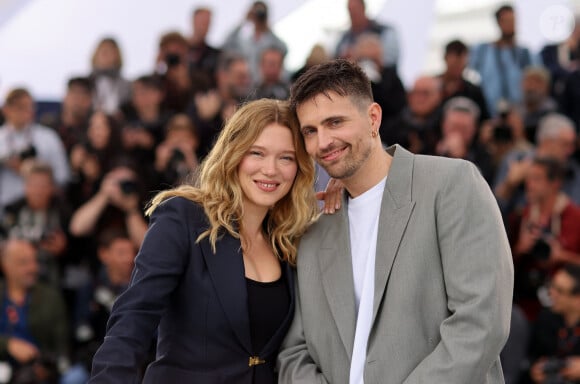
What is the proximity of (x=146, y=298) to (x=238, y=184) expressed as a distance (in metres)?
0.54

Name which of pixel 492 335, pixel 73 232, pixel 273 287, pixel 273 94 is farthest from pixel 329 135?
pixel 73 232

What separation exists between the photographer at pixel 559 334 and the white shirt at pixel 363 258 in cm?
233

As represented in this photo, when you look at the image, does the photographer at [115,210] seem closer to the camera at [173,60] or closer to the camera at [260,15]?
the camera at [173,60]

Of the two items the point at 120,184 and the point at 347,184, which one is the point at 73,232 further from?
the point at 347,184

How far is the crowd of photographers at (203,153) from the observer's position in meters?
5.29

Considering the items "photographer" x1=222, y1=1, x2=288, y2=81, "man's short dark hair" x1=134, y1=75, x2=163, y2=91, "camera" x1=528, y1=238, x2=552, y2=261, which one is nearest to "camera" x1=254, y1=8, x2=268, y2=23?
"photographer" x1=222, y1=1, x2=288, y2=81

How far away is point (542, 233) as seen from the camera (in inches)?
208

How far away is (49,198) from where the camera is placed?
624 centimetres

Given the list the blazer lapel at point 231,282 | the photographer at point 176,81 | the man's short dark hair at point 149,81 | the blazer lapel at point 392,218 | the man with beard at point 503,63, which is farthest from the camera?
the photographer at point 176,81

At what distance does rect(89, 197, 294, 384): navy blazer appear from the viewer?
9.23 ft

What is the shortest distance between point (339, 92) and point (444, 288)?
2.23ft

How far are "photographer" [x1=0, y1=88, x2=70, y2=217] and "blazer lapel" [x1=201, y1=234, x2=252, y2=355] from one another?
373 centimetres

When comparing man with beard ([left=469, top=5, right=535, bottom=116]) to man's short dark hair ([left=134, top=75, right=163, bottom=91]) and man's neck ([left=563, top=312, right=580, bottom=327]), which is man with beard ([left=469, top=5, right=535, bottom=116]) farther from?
man's short dark hair ([left=134, top=75, right=163, bottom=91])

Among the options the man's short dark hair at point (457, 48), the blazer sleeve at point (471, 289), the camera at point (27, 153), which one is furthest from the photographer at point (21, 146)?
the blazer sleeve at point (471, 289)
